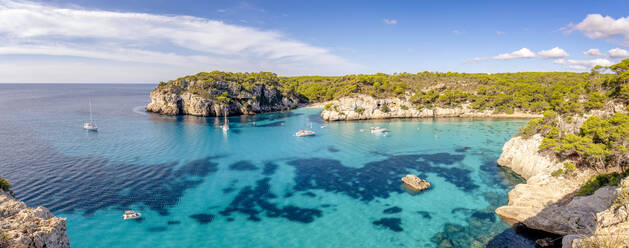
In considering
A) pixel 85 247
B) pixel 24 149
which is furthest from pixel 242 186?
pixel 24 149

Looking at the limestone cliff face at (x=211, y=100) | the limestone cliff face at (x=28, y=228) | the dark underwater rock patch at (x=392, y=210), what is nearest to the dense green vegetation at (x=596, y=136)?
the dark underwater rock patch at (x=392, y=210)

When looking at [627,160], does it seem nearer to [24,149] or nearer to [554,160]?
[554,160]

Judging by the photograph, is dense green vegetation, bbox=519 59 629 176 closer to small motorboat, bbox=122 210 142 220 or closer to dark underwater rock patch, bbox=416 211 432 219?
dark underwater rock patch, bbox=416 211 432 219

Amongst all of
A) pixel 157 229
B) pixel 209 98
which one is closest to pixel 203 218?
pixel 157 229

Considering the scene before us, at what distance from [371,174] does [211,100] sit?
62.2 m

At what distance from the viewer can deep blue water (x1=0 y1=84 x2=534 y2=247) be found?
19.8 meters

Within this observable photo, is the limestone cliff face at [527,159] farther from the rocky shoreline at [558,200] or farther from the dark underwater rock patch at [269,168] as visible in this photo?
the dark underwater rock patch at [269,168]

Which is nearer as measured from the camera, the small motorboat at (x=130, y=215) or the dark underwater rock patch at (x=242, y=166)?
the small motorboat at (x=130, y=215)

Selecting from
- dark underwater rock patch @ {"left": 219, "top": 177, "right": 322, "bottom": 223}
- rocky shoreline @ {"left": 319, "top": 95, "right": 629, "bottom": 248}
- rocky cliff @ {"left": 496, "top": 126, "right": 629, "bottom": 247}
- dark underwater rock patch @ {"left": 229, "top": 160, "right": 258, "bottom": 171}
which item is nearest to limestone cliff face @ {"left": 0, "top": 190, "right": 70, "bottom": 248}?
dark underwater rock patch @ {"left": 219, "top": 177, "right": 322, "bottom": 223}

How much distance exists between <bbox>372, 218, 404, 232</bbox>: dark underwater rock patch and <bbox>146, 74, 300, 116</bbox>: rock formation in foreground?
6263 cm

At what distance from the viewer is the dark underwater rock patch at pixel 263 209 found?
885 inches

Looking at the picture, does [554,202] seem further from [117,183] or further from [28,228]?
[117,183]

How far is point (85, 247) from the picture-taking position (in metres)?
17.9

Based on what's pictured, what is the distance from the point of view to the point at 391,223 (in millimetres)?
21453
